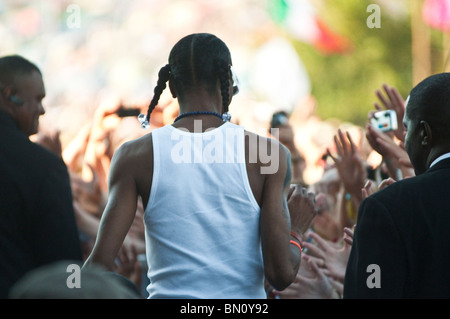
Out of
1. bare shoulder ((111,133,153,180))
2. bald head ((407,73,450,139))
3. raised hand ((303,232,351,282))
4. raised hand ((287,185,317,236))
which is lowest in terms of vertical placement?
raised hand ((303,232,351,282))

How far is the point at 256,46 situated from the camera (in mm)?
32125

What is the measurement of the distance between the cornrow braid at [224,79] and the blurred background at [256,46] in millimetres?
19940

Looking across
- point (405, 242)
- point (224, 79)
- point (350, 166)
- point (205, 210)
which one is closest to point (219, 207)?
point (205, 210)

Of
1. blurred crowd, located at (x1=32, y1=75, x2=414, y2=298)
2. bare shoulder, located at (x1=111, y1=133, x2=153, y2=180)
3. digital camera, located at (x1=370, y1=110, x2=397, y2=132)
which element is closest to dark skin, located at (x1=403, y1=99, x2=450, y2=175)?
blurred crowd, located at (x1=32, y1=75, x2=414, y2=298)

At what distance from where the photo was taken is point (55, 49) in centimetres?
3081

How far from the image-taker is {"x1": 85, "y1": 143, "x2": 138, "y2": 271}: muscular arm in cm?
253

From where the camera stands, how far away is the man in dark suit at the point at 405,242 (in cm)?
215

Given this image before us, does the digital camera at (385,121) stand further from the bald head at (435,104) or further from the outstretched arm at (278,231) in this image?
the bald head at (435,104)

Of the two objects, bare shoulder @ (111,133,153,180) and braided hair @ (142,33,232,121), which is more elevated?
braided hair @ (142,33,232,121)

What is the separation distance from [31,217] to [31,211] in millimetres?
20

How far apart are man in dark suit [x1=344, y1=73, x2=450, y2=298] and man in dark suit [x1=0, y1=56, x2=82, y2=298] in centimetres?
100

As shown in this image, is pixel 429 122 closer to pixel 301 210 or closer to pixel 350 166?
pixel 301 210

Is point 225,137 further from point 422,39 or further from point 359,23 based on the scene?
point 359,23

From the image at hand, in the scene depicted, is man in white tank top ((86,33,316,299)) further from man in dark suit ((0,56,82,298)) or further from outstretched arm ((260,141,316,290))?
man in dark suit ((0,56,82,298))
